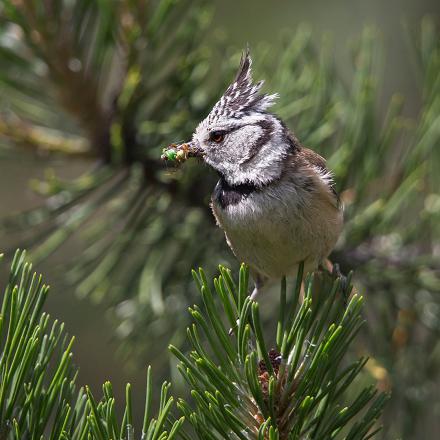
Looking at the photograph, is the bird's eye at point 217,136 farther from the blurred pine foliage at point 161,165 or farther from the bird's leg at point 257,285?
the bird's leg at point 257,285

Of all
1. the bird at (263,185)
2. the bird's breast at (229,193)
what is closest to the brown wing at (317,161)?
the bird at (263,185)

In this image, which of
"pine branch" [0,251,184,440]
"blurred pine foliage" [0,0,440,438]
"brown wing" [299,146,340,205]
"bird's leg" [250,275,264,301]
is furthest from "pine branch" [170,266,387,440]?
"bird's leg" [250,275,264,301]

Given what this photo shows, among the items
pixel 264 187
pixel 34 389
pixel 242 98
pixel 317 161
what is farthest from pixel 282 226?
pixel 34 389

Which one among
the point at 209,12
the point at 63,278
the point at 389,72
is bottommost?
the point at 63,278

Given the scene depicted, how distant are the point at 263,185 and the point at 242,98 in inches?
11.5

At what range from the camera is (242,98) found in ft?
8.09

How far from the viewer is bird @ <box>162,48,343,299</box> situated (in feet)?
7.91

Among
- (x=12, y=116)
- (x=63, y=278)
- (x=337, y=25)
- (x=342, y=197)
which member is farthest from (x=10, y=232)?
(x=337, y=25)

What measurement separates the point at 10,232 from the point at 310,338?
49.2 inches

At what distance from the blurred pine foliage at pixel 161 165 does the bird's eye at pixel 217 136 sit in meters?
0.11

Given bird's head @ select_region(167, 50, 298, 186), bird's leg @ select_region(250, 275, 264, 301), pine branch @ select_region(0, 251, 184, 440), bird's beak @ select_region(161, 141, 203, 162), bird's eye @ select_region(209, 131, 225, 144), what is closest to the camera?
pine branch @ select_region(0, 251, 184, 440)

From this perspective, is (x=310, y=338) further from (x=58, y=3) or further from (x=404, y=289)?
(x=58, y=3)

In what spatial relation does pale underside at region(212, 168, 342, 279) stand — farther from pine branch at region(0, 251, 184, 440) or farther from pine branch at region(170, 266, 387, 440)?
pine branch at region(0, 251, 184, 440)

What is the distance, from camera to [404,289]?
2.71 meters
